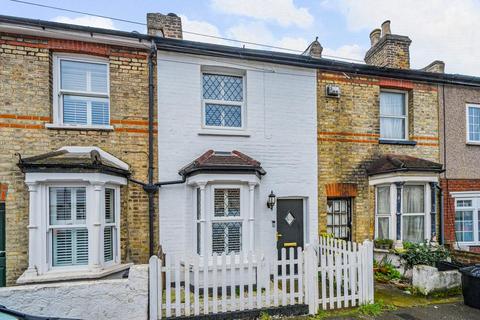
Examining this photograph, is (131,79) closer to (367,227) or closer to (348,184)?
(348,184)

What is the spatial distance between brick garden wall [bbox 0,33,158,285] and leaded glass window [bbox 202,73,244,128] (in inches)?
62.4

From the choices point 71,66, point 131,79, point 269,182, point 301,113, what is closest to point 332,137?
point 301,113

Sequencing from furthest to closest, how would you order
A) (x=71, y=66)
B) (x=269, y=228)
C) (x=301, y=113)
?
(x=301, y=113) → (x=269, y=228) → (x=71, y=66)

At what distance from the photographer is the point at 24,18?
6.30m

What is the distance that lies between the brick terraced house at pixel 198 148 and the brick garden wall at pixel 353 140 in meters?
0.04

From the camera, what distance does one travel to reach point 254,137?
789 cm

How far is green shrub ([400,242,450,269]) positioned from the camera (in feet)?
24.1

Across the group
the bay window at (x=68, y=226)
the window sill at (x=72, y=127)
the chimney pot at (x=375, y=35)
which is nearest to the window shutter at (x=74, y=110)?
the window sill at (x=72, y=127)

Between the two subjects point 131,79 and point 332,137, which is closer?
point 131,79

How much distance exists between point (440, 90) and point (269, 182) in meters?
6.63

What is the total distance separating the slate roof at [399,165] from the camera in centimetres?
802

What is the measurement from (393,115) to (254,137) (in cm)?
479

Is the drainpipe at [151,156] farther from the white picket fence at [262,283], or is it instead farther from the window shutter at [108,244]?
the white picket fence at [262,283]

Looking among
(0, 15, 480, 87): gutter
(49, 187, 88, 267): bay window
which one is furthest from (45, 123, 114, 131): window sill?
(0, 15, 480, 87): gutter
